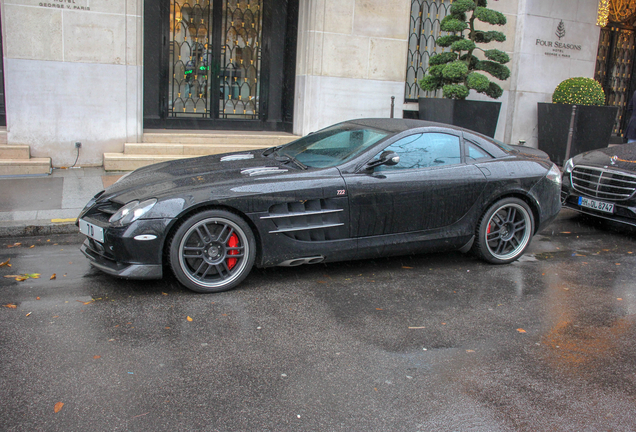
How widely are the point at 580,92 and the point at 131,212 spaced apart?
10.9 meters

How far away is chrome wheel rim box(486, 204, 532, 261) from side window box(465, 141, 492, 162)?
553 mm

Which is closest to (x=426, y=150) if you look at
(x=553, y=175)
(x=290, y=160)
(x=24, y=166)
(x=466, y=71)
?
(x=290, y=160)

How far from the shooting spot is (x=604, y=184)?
24.9 feet

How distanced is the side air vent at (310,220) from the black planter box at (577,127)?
9.08 m

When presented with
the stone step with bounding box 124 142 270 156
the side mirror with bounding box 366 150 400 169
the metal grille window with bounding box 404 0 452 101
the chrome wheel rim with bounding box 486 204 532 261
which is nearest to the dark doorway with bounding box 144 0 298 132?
the stone step with bounding box 124 142 270 156

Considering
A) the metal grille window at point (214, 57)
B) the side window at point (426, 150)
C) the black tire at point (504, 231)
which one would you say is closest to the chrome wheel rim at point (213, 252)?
the side window at point (426, 150)

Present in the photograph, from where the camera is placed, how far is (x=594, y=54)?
14094 millimetres

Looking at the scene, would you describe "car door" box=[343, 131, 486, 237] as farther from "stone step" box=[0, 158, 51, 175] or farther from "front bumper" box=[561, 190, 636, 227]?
"stone step" box=[0, 158, 51, 175]

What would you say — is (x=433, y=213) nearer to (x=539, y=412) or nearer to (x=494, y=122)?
(x=539, y=412)

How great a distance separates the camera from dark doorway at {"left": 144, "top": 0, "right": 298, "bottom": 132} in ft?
37.8

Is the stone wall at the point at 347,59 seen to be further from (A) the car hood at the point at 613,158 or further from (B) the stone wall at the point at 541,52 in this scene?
(A) the car hood at the point at 613,158

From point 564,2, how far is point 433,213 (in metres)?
10.4

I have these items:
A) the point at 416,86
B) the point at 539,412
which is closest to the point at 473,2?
the point at 416,86

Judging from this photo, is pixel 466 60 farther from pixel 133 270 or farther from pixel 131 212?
pixel 133 270
